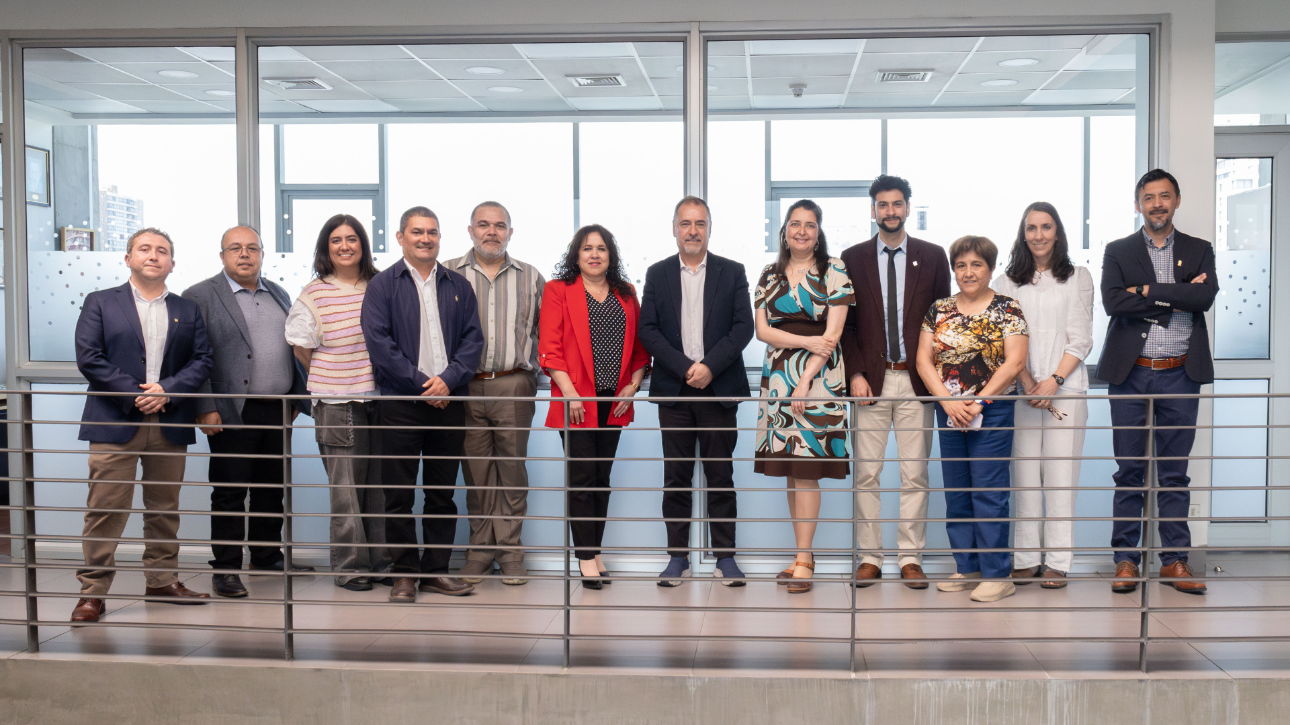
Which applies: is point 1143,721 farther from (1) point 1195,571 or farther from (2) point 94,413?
(2) point 94,413

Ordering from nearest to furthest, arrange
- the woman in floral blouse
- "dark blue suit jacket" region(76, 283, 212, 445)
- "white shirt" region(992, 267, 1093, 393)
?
"dark blue suit jacket" region(76, 283, 212, 445) < the woman in floral blouse < "white shirt" region(992, 267, 1093, 393)

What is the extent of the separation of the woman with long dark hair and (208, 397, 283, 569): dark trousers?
222mm

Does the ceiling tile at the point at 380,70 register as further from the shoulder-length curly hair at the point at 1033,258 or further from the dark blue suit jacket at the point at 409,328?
the shoulder-length curly hair at the point at 1033,258

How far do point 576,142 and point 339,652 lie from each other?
2572mm

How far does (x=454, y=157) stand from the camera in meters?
4.55

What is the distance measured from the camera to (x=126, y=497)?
12.0 feet

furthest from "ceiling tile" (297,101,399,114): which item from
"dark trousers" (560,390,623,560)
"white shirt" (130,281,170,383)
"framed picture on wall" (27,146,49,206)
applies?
"dark trousers" (560,390,623,560)

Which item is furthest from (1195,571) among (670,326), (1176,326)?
(670,326)

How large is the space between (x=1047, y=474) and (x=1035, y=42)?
203cm

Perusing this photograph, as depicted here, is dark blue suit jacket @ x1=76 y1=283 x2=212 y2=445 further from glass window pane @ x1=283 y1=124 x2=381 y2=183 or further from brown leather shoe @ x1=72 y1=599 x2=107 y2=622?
glass window pane @ x1=283 y1=124 x2=381 y2=183

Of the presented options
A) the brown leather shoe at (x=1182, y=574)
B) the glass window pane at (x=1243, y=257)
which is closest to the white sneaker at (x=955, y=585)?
the brown leather shoe at (x=1182, y=574)

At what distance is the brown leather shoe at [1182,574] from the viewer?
12.1 ft

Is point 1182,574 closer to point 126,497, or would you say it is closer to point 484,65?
point 484,65

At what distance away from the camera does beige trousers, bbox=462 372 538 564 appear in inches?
154
